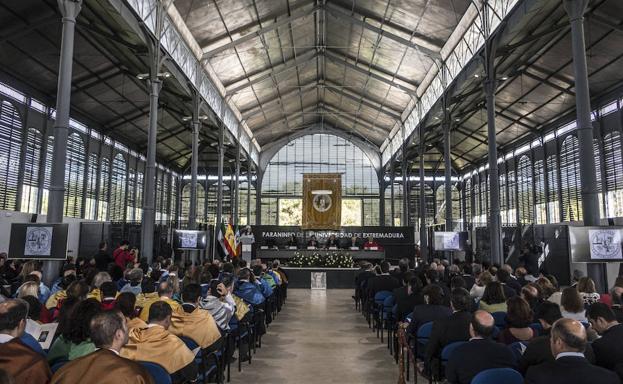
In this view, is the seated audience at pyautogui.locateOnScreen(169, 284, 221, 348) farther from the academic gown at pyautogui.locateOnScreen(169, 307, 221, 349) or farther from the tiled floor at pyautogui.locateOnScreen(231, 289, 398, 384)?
the tiled floor at pyautogui.locateOnScreen(231, 289, 398, 384)

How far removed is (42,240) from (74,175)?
1202 cm

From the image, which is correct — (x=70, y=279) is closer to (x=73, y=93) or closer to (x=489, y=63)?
(x=489, y=63)

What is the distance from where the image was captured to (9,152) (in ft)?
43.9

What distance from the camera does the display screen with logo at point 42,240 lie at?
6445 mm

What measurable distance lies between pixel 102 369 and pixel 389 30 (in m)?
14.6

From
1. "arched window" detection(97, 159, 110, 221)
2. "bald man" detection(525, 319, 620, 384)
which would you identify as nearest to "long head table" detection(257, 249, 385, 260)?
"arched window" detection(97, 159, 110, 221)

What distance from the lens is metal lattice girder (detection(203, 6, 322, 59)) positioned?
45.1 feet

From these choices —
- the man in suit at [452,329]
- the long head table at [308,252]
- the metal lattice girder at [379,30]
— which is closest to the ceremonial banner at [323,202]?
the long head table at [308,252]

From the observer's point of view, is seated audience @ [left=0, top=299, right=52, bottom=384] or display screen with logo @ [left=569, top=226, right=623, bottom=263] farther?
display screen with logo @ [left=569, top=226, right=623, bottom=263]

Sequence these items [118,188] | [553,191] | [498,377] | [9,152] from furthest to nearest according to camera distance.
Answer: [118,188]
[553,191]
[9,152]
[498,377]

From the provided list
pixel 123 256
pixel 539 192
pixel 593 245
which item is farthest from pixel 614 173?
pixel 123 256

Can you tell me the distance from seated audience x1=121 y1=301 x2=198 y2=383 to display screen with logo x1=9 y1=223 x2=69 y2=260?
170 inches

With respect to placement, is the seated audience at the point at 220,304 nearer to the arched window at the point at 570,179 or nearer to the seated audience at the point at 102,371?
the seated audience at the point at 102,371

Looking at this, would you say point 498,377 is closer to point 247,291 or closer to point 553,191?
point 247,291
